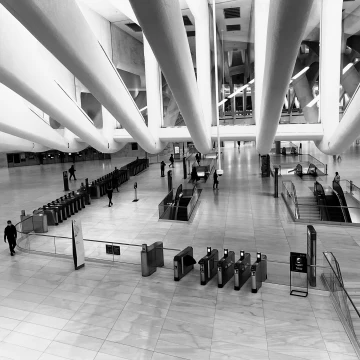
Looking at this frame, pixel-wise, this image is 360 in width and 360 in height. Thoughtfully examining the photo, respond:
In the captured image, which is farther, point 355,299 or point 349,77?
point 349,77

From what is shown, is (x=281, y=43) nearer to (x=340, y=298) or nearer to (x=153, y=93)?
(x=340, y=298)

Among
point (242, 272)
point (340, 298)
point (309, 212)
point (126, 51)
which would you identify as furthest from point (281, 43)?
point (126, 51)

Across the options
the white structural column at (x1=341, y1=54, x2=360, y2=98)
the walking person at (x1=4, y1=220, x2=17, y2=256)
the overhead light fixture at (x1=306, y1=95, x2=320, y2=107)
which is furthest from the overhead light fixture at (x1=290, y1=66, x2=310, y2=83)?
the walking person at (x1=4, y1=220, x2=17, y2=256)

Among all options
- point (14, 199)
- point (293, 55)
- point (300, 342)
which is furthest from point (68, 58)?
point (14, 199)

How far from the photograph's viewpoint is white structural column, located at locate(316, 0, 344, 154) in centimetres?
1312

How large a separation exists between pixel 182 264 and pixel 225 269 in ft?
3.76

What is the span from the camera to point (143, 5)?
4.81 metres

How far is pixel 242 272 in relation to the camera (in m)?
8.95

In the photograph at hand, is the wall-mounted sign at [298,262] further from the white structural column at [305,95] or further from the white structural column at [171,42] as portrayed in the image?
the white structural column at [305,95]

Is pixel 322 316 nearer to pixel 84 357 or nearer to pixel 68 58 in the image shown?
pixel 84 357

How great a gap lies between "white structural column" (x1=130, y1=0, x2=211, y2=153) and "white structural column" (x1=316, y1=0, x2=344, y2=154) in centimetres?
624

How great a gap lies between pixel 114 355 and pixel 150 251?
11.9ft

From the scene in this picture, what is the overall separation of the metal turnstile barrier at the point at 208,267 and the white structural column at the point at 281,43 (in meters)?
4.30

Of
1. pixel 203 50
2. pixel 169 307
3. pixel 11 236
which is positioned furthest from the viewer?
pixel 203 50
